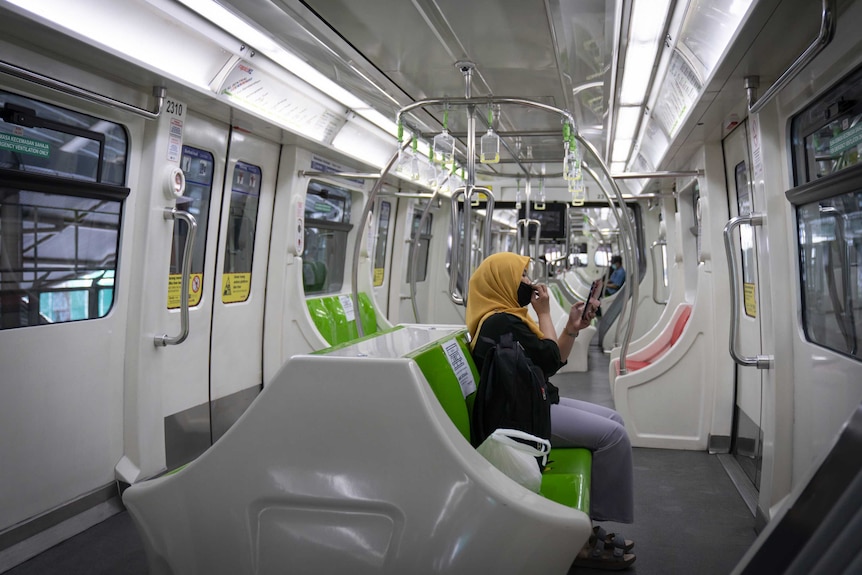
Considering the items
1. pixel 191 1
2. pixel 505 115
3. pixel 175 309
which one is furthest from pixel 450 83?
pixel 175 309

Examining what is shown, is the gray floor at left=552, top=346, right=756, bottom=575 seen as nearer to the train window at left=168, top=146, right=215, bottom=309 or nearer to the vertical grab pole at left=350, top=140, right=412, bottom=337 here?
the vertical grab pole at left=350, top=140, right=412, bottom=337

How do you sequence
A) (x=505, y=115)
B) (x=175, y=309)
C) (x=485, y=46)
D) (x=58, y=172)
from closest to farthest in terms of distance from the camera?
(x=58, y=172), (x=485, y=46), (x=175, y=309), (x=505, y=115)

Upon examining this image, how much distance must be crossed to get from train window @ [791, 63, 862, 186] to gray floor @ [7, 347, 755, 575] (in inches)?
70.2

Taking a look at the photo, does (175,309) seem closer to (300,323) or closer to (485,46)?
(300,323)

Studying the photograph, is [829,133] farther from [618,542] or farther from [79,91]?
[79,91]

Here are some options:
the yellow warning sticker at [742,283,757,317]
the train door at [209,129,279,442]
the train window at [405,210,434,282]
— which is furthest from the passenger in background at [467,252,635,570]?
the train window at [405,210,434,282]

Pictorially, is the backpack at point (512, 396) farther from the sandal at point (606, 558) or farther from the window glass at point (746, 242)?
the window glass at point (746, 242)

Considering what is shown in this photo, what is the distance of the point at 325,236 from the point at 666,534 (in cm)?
428

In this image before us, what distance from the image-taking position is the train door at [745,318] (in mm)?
4352

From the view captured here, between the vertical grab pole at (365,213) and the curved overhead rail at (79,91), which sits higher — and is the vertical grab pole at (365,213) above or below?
below

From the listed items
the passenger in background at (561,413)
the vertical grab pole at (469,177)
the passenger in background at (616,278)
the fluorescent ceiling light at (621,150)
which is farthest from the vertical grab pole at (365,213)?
the passenger in background at (616,278)

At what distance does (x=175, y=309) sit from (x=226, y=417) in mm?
1052

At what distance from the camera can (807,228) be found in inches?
119

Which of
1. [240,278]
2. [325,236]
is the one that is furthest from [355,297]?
[325,236]
